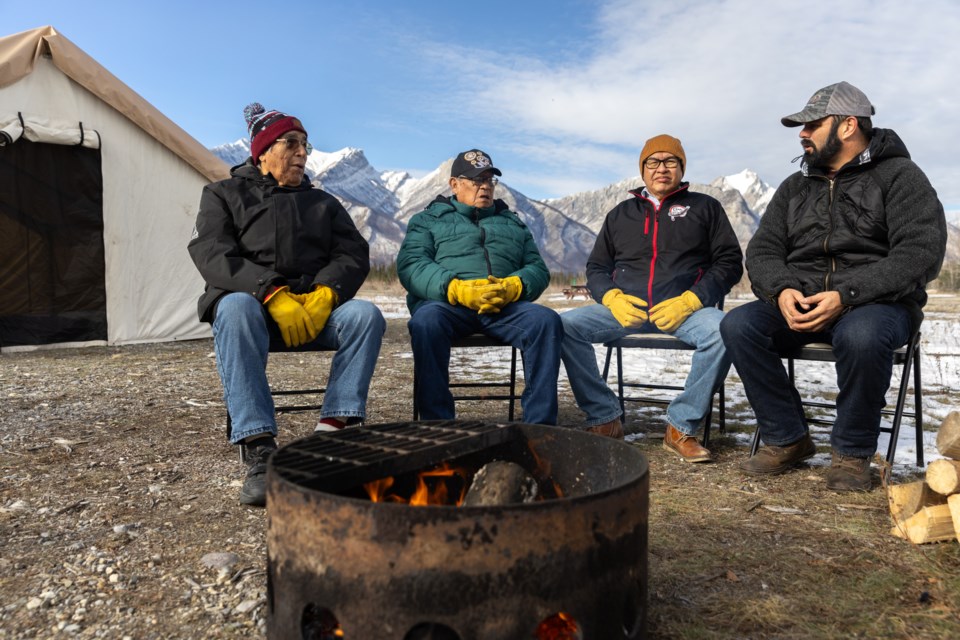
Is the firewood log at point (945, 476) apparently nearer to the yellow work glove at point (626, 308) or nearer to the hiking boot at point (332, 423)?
the yellow work glove at point (626, 308)

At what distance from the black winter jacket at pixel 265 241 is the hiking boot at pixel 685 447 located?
5.86 ft

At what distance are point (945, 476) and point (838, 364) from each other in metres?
0.77

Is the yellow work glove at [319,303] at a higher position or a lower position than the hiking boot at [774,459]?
higher

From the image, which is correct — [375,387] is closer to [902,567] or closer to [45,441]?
[45,441]

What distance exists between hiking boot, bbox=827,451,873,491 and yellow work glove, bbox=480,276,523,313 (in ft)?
5.52

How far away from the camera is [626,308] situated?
12.3ft

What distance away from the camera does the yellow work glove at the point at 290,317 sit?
10.1 feet

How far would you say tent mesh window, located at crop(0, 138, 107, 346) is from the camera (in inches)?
280

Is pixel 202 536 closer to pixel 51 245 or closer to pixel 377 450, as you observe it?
pixel 377 450

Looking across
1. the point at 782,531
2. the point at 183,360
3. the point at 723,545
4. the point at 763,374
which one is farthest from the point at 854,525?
the point at 183,360

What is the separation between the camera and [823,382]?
19.7 feet

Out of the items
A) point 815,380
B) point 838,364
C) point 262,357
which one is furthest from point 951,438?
point 815,380

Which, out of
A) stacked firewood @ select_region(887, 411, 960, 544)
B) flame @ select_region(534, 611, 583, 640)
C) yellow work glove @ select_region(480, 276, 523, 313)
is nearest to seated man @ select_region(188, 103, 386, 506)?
yellow work glove @ select_region(480, 276, 523, 313)

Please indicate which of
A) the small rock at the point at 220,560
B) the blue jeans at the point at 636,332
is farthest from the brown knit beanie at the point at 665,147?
the small rock at the point at 220,560
